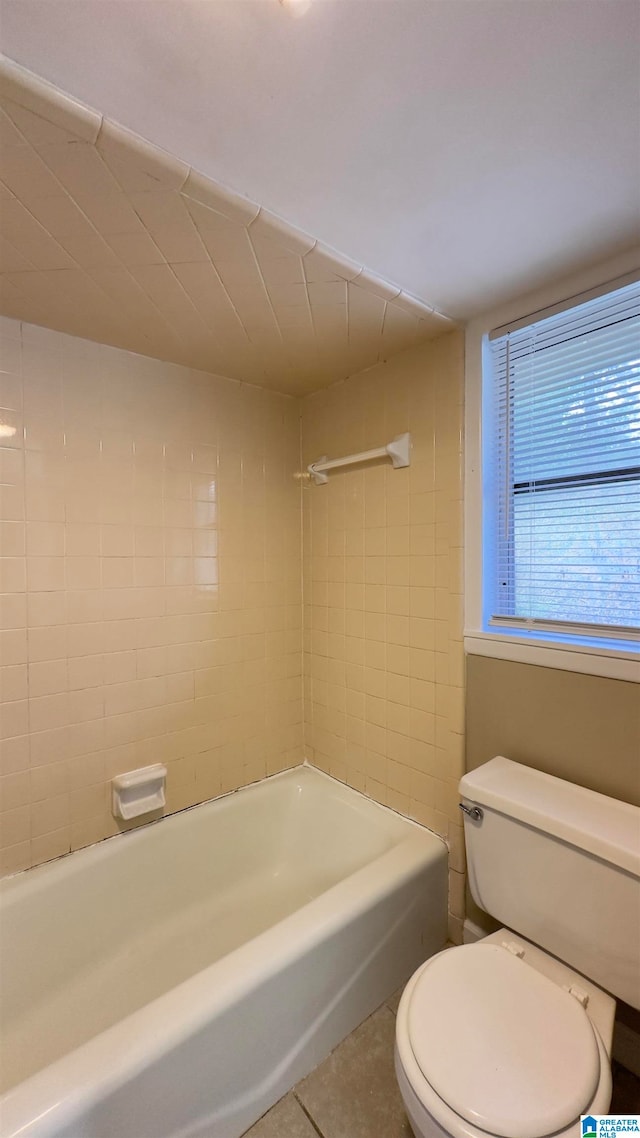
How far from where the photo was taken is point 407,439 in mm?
1686

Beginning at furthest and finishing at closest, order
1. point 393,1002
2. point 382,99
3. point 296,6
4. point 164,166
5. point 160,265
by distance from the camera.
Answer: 1. point 393,1002
2. point 160,265
3. point 164,166
4. point 382,99
5. point 296,6

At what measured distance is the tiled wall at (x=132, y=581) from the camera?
57.5 inches

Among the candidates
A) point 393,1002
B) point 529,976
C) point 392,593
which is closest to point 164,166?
point 392,593

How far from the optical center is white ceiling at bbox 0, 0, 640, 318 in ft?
2.10

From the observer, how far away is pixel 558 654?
4.25ft

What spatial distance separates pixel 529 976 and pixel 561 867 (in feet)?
0.81

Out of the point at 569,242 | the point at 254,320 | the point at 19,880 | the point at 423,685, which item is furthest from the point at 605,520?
the point at 19,880

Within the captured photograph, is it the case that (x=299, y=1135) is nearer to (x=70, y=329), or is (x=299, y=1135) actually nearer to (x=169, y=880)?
(x=169, y=880)

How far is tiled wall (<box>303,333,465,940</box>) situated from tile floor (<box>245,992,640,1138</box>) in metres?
0.47

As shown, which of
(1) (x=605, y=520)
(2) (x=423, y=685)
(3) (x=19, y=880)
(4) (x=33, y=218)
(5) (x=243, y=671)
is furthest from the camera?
(5) (x=243, y=671)

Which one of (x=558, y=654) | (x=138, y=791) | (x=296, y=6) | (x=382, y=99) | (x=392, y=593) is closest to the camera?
(x=296, y=6)

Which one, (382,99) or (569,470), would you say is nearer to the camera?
(382,99)

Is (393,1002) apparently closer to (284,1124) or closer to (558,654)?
(284,1124)

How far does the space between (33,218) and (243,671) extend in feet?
5.22
